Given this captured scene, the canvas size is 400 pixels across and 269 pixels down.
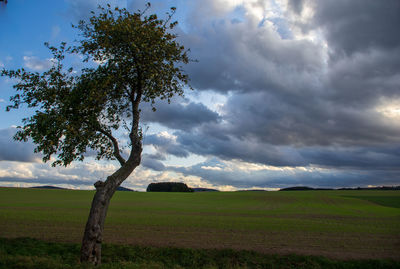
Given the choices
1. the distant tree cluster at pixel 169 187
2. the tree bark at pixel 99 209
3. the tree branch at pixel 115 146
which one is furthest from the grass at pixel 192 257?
the distant tree cluster at pixel 169 187

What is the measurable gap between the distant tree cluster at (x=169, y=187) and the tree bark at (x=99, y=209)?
142m

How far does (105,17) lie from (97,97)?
5.17 meters

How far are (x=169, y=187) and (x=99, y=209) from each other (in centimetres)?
14799

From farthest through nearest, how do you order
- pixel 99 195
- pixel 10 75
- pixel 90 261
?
1. pixel 10 75
2. pixel 99 195
3. pixel 90 261

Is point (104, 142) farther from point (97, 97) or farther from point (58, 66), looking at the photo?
point (58, 66)

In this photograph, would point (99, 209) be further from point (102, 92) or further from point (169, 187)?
point (169, 187)

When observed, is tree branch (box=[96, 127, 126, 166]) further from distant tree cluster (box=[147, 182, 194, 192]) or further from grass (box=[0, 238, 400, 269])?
distant tree cluster (box=[147, 182, 194, 192])

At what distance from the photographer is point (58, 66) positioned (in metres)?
17.2

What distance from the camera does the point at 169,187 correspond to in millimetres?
160750

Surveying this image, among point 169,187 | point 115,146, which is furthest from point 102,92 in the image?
point 169,187

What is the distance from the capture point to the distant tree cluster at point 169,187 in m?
157

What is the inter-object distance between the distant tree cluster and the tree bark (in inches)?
5586

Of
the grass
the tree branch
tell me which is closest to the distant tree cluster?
the grass

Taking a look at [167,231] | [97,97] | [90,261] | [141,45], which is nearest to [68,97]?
[97,97]
